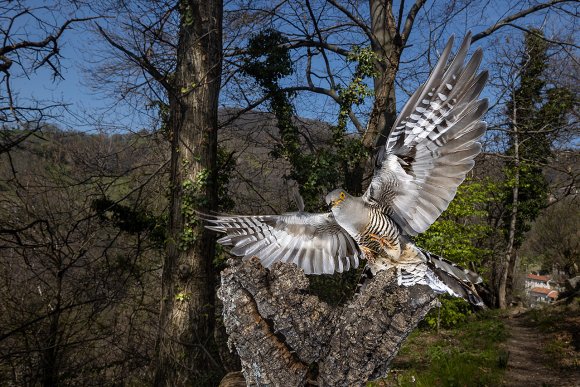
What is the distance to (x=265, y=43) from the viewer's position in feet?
25.9

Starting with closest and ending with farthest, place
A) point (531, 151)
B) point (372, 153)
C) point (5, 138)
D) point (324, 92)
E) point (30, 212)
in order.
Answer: point (5, 138) < point (30, 212) < point (372, 153) < point (324, 92) < point (531, 151)

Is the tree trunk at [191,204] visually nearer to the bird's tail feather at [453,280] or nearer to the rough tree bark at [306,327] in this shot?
the bird's tail feather at [453,280]

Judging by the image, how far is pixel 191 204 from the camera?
5719 mm

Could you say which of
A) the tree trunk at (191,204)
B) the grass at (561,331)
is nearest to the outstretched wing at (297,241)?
the tree trunk at (191,204)

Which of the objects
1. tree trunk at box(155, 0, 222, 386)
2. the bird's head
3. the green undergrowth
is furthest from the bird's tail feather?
tree trunk at box(155, 0, 222, 386)

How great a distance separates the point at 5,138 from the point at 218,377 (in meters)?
3.71

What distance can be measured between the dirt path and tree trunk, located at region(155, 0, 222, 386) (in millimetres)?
4772

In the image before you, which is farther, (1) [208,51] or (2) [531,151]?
(2) [531,151]

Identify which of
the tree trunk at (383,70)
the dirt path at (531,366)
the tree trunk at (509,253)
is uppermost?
the tree trunk at (383,70)

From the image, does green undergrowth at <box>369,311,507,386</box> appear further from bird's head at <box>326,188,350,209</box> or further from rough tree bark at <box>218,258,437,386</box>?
rough tree bark at <box>218,258,437,386</box>

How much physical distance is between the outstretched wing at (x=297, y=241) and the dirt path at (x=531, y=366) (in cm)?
479

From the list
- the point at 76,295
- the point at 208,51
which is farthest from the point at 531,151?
the point at 76,295

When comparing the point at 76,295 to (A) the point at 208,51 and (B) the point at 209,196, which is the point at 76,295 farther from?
(A) the point at 208,51

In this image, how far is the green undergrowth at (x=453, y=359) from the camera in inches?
234
